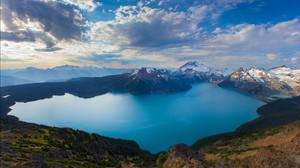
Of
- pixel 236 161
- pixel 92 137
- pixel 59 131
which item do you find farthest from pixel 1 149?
pixel 92 137

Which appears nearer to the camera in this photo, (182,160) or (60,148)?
(182,160)

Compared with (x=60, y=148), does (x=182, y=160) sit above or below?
below

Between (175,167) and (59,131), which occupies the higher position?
(59,131)

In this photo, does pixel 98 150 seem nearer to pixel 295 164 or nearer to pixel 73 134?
pixel 73 134

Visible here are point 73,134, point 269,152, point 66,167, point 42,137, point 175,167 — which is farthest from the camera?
point 73,134

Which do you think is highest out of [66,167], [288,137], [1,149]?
[1,149]

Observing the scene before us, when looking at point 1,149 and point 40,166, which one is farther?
point 1,149

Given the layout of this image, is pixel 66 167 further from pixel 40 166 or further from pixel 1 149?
pixel 1 149

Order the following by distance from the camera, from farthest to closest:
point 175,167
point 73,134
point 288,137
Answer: point 73,134 → point 288,137 → point 175,167

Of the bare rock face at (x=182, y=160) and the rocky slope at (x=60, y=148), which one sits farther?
the rocky slope at (x=60, y=148)

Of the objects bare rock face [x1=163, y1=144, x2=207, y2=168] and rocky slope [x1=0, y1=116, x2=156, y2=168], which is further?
rocky slope [x1=0, y1=116, x2=156, y2=168]
